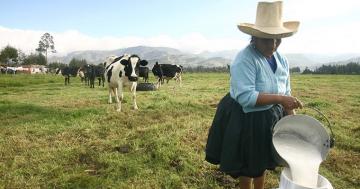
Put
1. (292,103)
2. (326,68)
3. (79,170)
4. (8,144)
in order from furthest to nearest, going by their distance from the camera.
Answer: (326,68) → (8,144) → (79,170) → (292,103)

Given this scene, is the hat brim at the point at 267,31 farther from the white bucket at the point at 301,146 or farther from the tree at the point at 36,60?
the tree at the point at 36,60

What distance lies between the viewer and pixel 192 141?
7.02 meters

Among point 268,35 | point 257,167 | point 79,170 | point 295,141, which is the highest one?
point 268,35

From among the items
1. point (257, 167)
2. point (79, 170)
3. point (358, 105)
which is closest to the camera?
point (257, 167)

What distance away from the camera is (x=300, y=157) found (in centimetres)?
317

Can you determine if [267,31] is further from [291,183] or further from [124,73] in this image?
[124,73]

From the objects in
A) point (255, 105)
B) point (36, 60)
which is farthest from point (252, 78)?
point (36, 60)

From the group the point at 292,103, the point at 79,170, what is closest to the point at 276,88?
the point at 292,103

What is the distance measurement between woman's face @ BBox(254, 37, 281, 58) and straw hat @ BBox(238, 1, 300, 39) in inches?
3.1

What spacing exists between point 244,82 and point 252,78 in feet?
0.27

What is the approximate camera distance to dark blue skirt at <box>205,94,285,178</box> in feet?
11.3

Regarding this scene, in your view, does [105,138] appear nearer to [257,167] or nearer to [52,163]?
Result: [52,163]

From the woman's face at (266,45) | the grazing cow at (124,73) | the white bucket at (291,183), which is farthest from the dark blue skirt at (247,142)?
the grazing cow at (124,73)

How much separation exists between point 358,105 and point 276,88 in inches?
461
